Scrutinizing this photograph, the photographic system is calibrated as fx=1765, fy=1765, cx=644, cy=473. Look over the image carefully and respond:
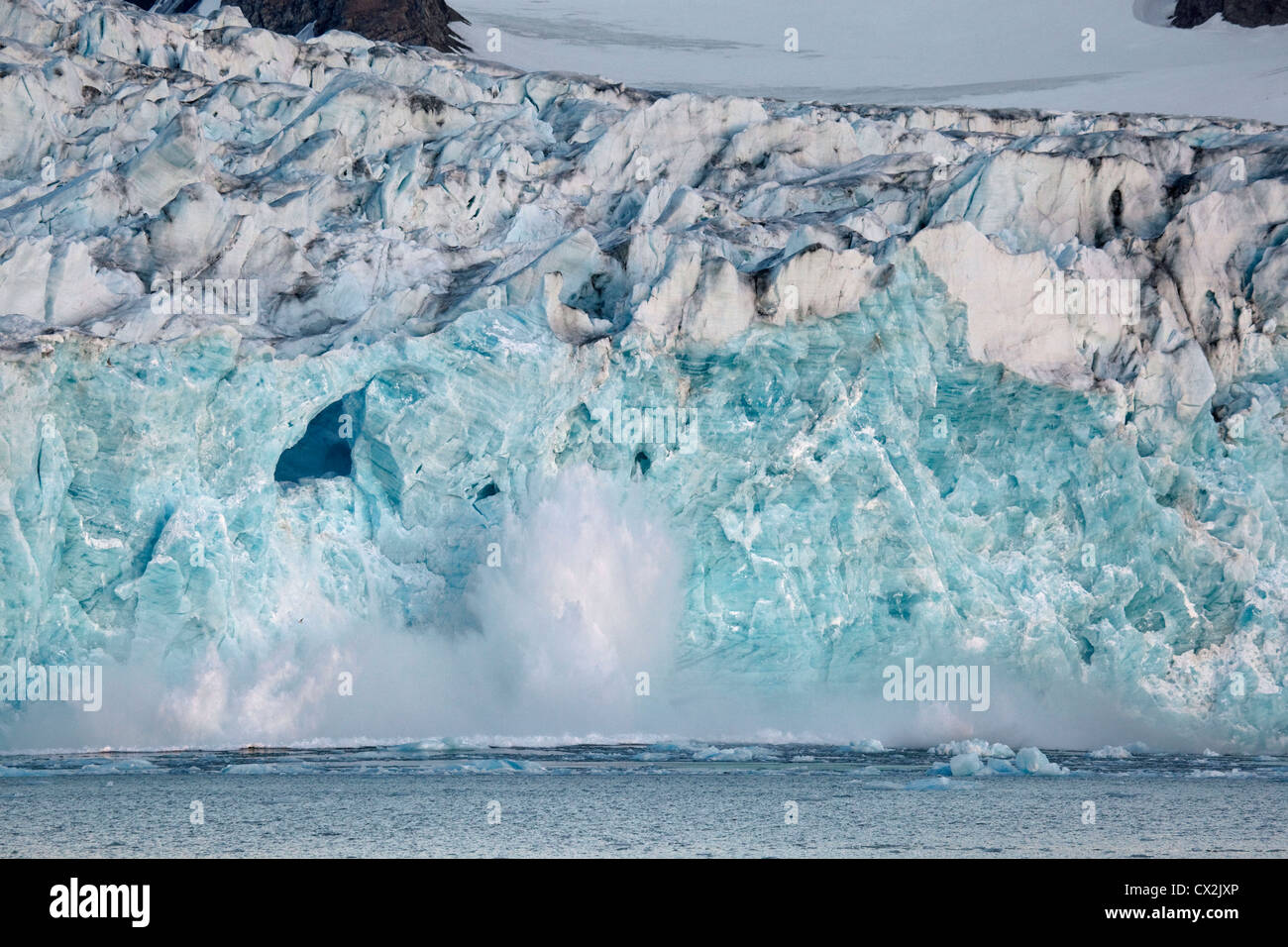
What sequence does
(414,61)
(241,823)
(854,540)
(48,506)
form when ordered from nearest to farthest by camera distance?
(241,823) → (48,506) → (854,540) → (414,61)

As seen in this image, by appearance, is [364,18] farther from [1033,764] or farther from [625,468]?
[1033,764]

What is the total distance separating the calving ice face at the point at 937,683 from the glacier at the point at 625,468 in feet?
0.64

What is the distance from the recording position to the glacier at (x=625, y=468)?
73.0ft

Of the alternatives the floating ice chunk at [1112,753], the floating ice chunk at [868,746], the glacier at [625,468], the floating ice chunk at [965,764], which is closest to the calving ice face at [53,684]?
the glacier at [625,468]

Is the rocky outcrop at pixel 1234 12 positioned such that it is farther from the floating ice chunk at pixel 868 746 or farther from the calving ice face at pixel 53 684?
the calving ice face at pixel 53 684

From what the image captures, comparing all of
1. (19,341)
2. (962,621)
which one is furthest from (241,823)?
(962,621)

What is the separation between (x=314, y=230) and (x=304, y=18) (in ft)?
64.2

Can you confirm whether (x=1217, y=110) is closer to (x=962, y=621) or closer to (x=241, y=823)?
(x=962, y=621)

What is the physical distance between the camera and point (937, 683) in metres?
24.6

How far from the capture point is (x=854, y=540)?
79.4 feet

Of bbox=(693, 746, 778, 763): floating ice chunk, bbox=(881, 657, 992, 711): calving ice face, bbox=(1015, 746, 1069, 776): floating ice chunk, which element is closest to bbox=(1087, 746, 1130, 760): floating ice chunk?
bbox=(881, 657, 992, 711): calving ice face

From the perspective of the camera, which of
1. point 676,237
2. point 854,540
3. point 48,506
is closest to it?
point 48,506
